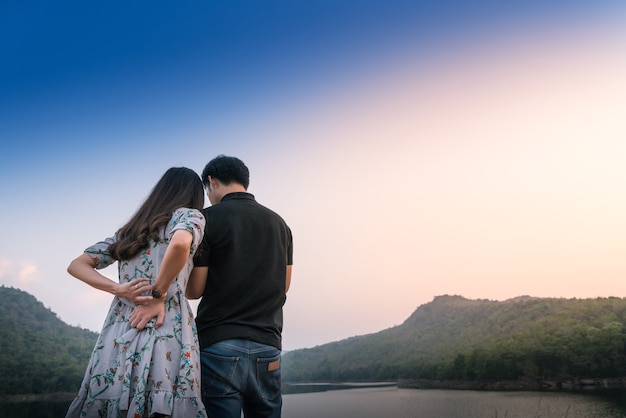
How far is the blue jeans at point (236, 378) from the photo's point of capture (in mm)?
2248

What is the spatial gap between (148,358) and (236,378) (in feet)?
1.51

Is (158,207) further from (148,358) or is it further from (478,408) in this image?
(478,408)

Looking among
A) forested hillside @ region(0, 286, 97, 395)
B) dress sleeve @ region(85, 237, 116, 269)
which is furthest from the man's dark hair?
forested hillside @ region(0, 286, 97, 395)

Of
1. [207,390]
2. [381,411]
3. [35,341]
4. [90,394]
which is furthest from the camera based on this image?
[35,341]

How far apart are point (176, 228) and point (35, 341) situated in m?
113

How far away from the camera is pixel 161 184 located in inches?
96.1

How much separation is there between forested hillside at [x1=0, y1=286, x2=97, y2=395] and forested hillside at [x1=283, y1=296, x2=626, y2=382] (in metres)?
64.3

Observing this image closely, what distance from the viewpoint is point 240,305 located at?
2381 millimetres

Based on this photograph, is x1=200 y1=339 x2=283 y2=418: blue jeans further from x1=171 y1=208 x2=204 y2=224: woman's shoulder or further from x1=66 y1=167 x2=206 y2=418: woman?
x1=171 y1=208 x2=204 y2=224: woman's shoulder

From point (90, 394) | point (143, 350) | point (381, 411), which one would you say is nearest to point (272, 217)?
point (143, 350)

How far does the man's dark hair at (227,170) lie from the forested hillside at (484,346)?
75.7 m

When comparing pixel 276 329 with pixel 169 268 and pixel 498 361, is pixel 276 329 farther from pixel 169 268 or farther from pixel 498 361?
pixel 498 361

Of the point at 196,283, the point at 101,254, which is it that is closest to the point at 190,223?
the point at 196,283

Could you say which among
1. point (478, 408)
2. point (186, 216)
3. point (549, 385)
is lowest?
point (478, 408)
